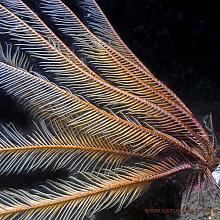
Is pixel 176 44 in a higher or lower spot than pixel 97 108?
higher

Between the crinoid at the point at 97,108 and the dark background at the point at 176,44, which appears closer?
the crinoid at the point at 97,108

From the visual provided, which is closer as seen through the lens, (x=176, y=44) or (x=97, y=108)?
(x=97, y=108)

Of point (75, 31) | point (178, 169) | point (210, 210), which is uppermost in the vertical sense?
point (75, 31)

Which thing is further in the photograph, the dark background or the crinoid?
the dark background

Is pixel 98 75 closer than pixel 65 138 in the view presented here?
No

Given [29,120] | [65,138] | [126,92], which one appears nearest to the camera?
[65,138]

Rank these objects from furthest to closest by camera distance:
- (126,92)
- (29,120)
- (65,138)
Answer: (29,120)
(126,92)
(65,138)

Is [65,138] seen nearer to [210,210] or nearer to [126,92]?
[126,92]

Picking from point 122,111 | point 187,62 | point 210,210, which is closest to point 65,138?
point 122,111
